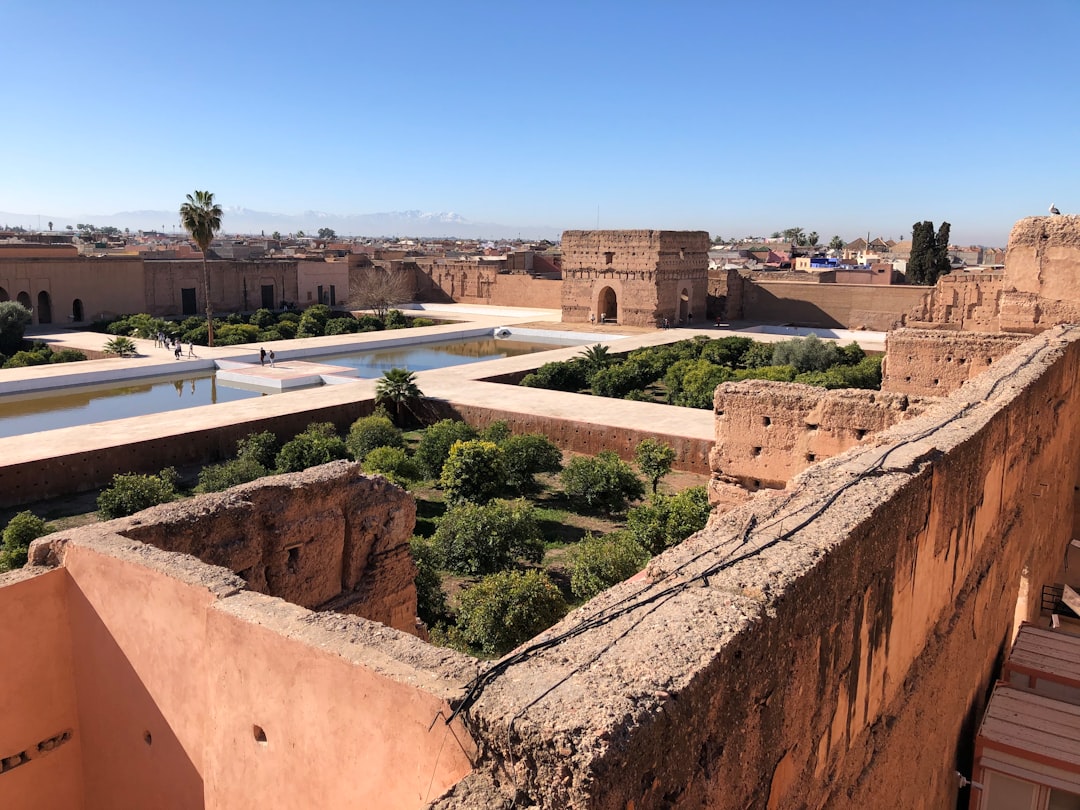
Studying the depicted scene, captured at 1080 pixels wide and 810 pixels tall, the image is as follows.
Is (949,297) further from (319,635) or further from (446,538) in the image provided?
(319,635)

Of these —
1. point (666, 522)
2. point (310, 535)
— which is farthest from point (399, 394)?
point (310, 535)

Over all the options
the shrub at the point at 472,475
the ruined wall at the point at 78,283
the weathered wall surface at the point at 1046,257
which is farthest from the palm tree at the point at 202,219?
the weathered wall surface at the point at 1046,257

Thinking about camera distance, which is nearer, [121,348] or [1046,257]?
[1046,257]

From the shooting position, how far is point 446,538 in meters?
9.50

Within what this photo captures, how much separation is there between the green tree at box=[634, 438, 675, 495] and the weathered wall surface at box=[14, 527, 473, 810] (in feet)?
28.8

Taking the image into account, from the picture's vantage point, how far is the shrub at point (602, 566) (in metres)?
8.16

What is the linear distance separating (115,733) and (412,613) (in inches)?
88.7

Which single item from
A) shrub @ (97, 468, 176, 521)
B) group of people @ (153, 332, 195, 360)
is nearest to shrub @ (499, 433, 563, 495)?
shrub @ (97, 468, 176, 521)

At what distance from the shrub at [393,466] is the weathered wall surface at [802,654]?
790 centimetres

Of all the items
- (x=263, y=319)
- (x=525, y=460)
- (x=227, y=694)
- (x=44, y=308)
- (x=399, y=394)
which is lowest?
(x=525, y=460)

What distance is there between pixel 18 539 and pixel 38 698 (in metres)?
5.65

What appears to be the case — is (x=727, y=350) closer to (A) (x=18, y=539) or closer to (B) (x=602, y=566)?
(B) (x=602, y=566)

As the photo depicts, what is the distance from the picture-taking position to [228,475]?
11352 mm

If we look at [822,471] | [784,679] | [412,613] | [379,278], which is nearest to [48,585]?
[412,613]
